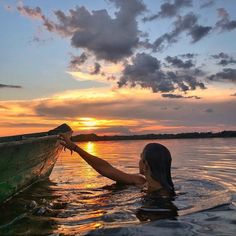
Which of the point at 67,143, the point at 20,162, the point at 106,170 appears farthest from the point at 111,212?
the point at 67,143

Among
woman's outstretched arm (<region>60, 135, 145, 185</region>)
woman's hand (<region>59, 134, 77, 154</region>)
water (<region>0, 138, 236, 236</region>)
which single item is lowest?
water (<region>0, 138, 236, 236</region>)

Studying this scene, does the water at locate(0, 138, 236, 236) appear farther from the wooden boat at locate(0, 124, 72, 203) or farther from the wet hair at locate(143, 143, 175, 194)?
the wet hair at locate(143, 143, 175, 194)

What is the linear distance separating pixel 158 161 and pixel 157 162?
0.09 feet

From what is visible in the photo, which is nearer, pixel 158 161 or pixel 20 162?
pixel 158 161

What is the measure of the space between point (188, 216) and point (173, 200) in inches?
51.6

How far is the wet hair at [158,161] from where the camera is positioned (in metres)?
7.62

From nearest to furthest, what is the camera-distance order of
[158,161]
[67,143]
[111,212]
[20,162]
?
1. [111,212]
2. [158,161]
3. [20,162]
4. [67,143]

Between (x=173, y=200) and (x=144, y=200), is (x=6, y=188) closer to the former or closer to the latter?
(x=144, y=200)

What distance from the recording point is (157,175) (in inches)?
304

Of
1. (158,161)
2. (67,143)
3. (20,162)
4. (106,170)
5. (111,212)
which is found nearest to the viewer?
(111,212)

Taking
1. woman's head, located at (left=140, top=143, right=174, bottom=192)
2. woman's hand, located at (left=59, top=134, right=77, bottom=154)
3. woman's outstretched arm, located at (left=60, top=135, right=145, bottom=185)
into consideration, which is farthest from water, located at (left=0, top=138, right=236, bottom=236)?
woman's hand, located at (left=59, top=134, right=77, bottom=154)

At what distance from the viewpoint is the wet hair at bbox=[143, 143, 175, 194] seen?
7621mm

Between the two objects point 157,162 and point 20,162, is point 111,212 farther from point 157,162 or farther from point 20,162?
point 20,162

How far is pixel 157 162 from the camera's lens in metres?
7.62
